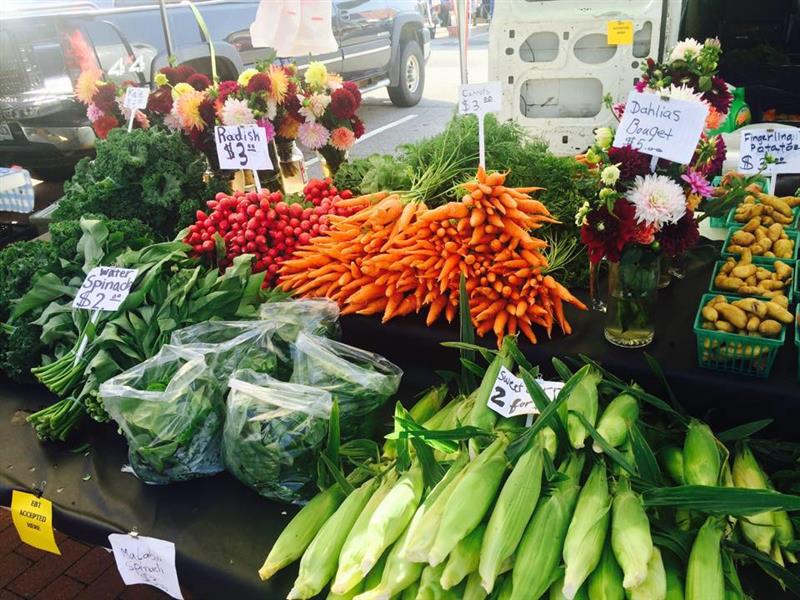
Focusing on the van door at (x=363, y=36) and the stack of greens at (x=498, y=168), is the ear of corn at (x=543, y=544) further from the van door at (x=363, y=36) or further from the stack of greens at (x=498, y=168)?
the van door at (x=363, y=36)

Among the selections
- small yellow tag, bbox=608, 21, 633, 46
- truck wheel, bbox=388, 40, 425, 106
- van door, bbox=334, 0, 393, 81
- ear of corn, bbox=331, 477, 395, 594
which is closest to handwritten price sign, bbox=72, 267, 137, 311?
ear of corn, bbox=331, 477, 395, 594

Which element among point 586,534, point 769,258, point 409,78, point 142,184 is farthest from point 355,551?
point 409,78

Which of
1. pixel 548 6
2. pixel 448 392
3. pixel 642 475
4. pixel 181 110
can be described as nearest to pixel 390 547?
pixel 642 475

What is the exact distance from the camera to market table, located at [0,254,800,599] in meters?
1.43

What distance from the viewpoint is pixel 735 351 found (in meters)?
1.52

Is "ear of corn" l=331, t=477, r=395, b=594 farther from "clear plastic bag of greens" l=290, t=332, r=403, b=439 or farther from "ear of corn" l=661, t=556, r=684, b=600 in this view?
"ear of corn" l=661, t=556, r=684, b=600

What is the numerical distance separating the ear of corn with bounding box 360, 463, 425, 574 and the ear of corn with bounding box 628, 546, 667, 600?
1.42ft

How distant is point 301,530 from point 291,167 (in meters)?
1.93

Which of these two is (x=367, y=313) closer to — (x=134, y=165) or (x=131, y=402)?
(x=131, y=402)

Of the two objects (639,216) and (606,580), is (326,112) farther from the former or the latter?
(606,580)

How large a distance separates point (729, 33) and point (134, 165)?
410 cm

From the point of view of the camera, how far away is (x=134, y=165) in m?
2.43

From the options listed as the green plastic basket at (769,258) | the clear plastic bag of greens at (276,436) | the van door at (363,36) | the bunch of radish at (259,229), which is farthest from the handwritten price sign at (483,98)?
the van door at (363,36)

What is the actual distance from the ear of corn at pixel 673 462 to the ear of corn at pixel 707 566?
0.54 ft
